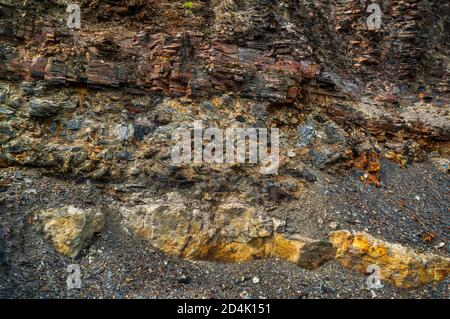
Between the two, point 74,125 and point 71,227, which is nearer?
point 71,227

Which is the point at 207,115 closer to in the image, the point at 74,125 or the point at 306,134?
the point at 306,134

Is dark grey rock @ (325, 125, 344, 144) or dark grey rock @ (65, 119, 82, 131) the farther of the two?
dark grey rock @ (325, 125, 344, 144)

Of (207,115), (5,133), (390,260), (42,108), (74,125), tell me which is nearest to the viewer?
(390,260)

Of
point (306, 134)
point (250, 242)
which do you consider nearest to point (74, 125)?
point (250, 242)

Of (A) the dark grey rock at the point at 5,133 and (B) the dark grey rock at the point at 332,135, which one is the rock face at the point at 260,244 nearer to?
(B) the dark grey rock at the point at 332,135

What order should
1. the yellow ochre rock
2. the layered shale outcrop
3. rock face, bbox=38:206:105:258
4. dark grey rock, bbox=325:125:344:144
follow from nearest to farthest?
rock face, bbox=38:206:105:258 → the yellow ochre rock → the layered shale outcrop → dark grey rock, bbox=325:125:344:144

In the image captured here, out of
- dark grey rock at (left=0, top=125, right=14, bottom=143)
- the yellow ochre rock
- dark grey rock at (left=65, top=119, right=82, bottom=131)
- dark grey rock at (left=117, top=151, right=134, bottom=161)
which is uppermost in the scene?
dark grey rock at (left=65, top=119, right=82, bottom=131)

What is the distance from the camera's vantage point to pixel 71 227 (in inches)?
302

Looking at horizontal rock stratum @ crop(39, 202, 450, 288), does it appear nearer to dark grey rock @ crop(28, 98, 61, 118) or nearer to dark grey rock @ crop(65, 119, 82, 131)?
dark grey rock @ crop(65, 119, 82, 131)

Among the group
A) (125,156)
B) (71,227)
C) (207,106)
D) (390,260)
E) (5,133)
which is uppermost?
(207,106)

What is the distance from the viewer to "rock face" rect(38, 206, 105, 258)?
24.7 feet

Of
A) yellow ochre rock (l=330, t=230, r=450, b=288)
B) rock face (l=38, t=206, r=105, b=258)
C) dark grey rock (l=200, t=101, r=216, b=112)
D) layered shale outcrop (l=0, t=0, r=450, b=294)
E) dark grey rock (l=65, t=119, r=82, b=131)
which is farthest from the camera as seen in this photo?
dark grey rock (l=200, t=101, r=216, b=112)

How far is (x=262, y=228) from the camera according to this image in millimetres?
8305

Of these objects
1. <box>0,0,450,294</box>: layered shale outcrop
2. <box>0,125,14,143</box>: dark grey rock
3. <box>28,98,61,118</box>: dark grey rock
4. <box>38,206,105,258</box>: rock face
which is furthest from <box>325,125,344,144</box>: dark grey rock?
<box>0,125,14,143</box>: dark grey rock
